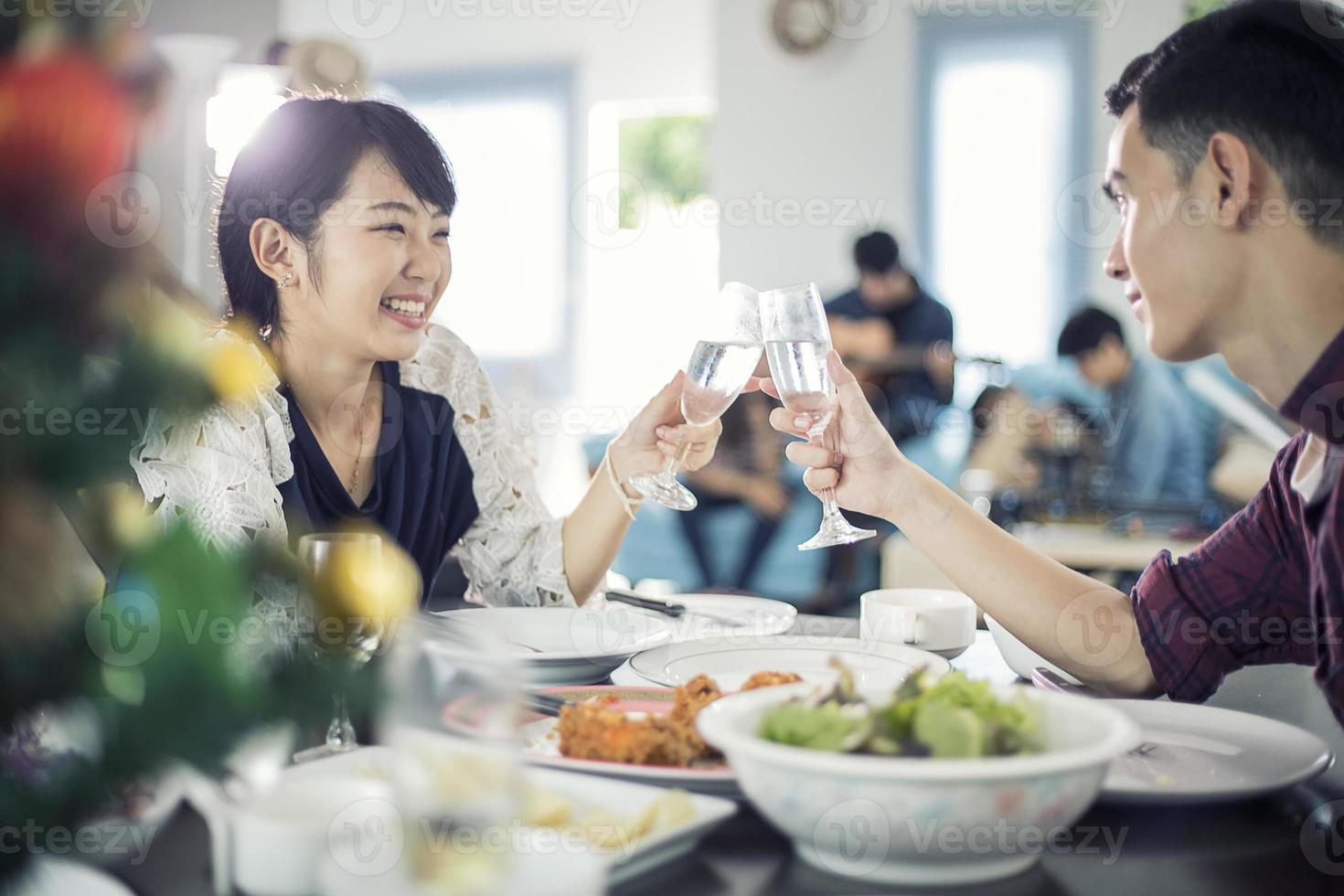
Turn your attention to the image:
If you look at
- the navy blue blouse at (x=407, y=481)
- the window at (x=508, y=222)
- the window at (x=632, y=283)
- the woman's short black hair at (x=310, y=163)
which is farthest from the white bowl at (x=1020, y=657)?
the window at (x=508, y=222)

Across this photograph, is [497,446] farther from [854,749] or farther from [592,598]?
[854,749]

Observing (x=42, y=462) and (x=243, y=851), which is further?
(x=243, y=851)

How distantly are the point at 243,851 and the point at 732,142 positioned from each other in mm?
5951

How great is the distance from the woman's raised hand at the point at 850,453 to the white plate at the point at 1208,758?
38 cm

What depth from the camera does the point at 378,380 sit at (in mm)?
1784

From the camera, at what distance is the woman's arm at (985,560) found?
122 cm

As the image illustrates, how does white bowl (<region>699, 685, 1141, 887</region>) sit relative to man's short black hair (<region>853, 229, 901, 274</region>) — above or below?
below

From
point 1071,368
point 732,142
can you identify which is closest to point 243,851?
point 1071,368

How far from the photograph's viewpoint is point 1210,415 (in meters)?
4.84

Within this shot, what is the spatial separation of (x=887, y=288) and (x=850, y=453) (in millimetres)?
3840

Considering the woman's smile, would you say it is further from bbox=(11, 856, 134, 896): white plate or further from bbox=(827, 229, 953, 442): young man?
bbox=(827, 229, 953, 442): young man

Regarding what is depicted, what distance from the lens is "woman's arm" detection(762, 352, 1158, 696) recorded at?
1.22m

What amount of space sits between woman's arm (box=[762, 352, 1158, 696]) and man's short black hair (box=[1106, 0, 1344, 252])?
0.40 m

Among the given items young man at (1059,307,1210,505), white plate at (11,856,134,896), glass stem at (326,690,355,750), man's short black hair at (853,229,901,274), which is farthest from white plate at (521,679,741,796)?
man's short black hair at (853,229,901,274)
